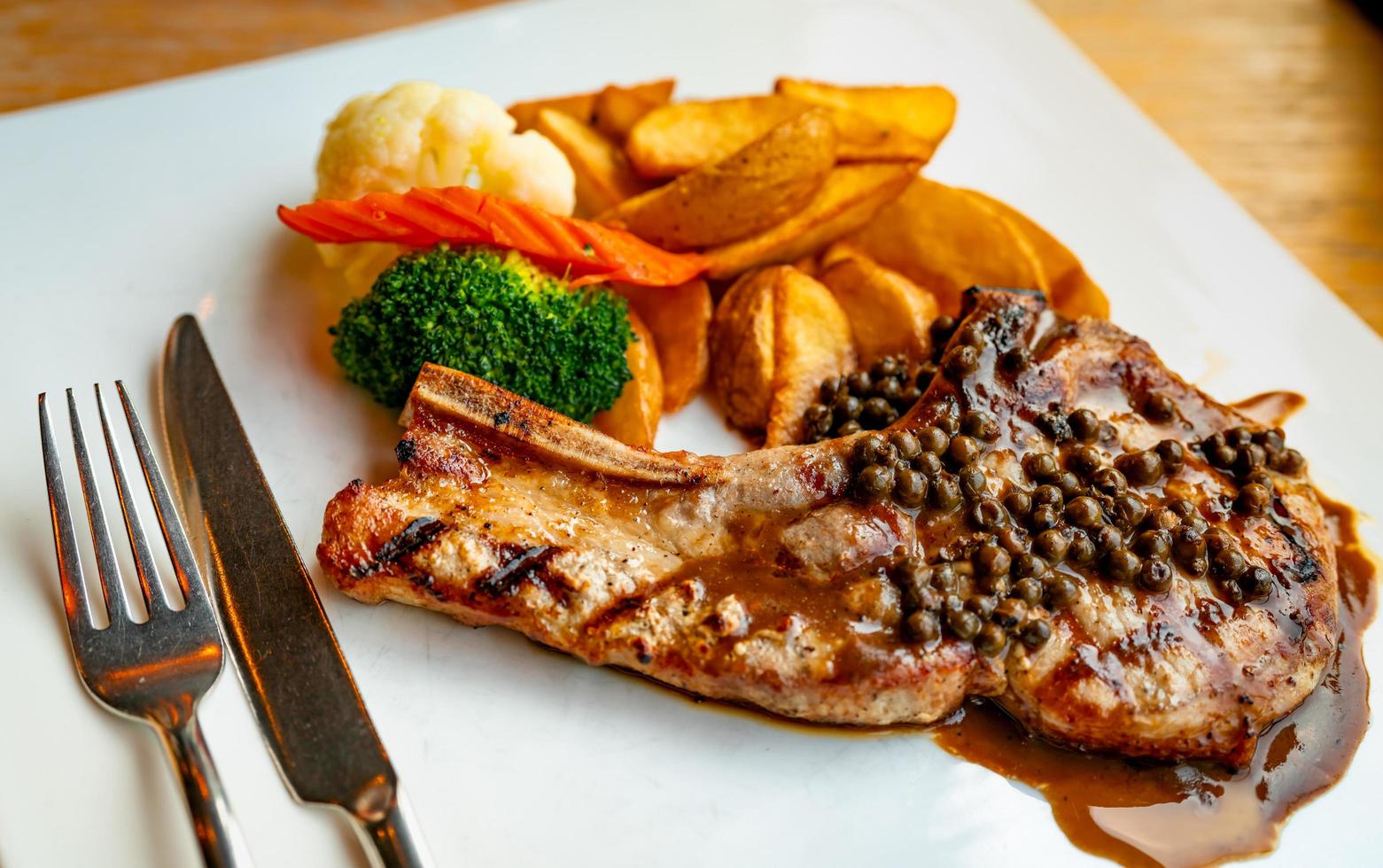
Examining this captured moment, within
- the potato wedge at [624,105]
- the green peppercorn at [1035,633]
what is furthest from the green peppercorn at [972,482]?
the potato wedge at [624,105]

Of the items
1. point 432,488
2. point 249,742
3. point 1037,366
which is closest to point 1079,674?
point 1037,366

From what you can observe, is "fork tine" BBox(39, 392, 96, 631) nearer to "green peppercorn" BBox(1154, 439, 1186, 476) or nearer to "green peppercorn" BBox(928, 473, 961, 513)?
"green peppercorn" BBox(928, 473, 961, 513)

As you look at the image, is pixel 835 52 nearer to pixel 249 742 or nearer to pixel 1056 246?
pixel 1056 246

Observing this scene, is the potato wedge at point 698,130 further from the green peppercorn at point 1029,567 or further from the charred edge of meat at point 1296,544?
the charred edge of meat at point 1296,544

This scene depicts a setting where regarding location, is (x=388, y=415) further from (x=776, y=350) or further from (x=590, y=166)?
(x=776, y=350)

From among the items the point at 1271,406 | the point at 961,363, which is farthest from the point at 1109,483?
the point at 1271,406
